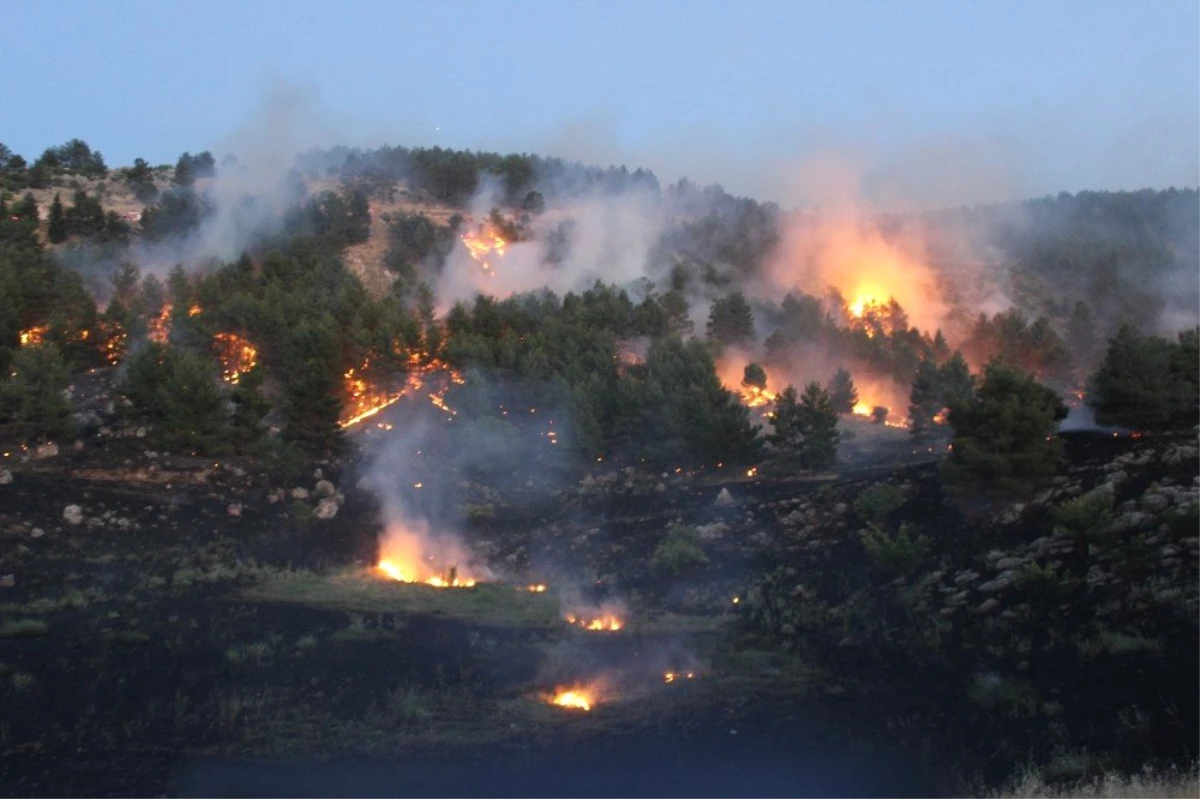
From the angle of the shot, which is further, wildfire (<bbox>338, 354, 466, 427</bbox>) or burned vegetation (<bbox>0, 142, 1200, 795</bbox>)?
wildfire (<bbox>338, 354, 466, 427</bbox>)

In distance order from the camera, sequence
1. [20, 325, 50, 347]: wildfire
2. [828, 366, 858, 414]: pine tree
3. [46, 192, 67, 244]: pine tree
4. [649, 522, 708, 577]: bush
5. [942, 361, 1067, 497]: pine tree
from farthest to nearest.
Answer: [46, 192, 67, 244]: pine tree → [828, 366, 858, 414]: pine tree → [20, 325, 50, 347]: wildfire → [649, 522, 708, 577]: bush → [942, 361, 1067, 497]: pine tree

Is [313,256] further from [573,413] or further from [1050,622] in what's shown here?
[1050,622]

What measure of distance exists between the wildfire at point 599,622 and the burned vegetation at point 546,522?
13cm

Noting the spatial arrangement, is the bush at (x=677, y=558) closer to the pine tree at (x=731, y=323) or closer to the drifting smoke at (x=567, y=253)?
the pine tree at (x=731, y=323)

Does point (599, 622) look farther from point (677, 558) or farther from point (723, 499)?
point (723, 499)

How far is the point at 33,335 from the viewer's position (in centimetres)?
3372

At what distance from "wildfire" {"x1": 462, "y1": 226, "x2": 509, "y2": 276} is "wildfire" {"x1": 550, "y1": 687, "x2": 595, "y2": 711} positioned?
4314 cm

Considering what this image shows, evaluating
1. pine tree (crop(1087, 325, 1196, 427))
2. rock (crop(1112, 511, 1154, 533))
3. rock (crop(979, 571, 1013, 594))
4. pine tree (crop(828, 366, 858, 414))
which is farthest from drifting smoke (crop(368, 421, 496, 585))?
pine tree (crop(828, 366, 858, 414))

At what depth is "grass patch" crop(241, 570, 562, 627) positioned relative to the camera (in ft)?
54.1

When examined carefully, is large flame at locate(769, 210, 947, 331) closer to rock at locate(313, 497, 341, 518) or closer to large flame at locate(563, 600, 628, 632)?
rock at locate(313, 497, 341, 518)

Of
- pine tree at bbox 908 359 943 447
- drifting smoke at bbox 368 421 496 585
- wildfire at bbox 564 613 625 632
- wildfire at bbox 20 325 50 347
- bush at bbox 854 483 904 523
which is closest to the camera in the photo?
wildfire at bbox 564 613 625 632

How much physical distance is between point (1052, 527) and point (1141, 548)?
9.35 feet

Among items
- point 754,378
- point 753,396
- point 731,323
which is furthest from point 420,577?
point 731,323

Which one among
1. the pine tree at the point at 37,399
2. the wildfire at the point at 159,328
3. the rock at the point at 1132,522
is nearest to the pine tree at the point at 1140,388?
the rock at the point at 1132,522
